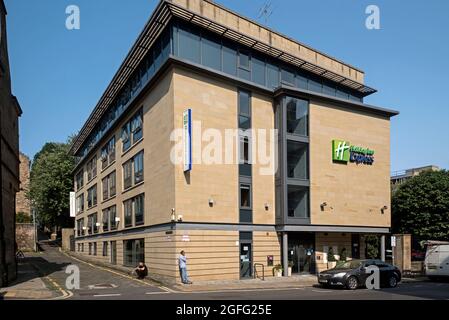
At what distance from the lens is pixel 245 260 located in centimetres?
2597

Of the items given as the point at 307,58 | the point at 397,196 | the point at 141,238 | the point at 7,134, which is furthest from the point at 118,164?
the point at 397,196

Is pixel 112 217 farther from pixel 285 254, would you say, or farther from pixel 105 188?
pixel 285 254

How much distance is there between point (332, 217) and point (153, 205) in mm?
11318

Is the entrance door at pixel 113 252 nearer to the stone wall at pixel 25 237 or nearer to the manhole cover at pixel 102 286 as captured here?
the manhole cover at pixel 102 286

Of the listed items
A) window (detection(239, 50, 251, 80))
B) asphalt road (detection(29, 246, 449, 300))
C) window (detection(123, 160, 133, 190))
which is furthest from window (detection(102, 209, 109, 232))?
window (detection(239, 50, 251, 80))

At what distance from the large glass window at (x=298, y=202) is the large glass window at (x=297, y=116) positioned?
355cm

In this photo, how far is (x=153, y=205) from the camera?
2711cm

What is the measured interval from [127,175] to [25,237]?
1171 inches

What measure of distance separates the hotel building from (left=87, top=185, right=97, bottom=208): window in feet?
37.9

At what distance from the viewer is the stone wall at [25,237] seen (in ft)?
184

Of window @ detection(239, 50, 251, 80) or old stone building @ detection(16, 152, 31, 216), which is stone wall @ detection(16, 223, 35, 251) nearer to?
old stone building @ detection(16, 152, 31, 216)

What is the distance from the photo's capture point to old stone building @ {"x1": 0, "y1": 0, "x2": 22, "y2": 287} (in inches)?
794

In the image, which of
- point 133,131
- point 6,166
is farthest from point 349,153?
point 6,166

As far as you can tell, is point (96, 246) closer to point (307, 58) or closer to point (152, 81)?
point (152, 81)
